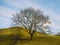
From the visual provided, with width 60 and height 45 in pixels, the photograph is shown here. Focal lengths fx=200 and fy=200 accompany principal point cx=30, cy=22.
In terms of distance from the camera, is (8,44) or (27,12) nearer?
(8,44)

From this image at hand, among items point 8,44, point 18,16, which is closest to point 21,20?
point 18,16

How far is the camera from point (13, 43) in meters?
61.3

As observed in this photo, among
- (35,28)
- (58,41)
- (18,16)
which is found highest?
(18,16)

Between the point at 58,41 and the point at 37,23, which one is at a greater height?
the point at 37,23

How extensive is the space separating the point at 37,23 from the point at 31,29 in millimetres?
2854

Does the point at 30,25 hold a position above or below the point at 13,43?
above

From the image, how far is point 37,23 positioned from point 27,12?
5029 mm

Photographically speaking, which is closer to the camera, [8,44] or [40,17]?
[8,44]

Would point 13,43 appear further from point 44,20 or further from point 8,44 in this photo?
point 44,20

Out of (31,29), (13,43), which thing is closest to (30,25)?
(31,29)

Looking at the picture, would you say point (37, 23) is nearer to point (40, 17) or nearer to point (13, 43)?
point (40, 17)

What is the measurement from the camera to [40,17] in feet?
221

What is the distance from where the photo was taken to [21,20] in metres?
66.9

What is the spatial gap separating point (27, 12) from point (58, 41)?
46.4 ft
